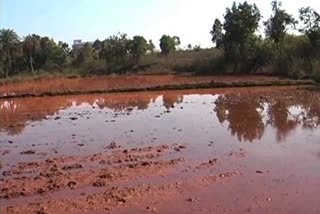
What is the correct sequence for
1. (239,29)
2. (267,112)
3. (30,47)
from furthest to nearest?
(30,47) < (239,29) < (267,112)

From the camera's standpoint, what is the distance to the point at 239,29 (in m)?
44.4

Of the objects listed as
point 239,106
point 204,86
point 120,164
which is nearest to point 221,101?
point 239,106

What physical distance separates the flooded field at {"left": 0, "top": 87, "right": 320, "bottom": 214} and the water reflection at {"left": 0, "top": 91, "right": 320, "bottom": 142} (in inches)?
2.7

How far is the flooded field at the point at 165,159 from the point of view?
800 centimetres

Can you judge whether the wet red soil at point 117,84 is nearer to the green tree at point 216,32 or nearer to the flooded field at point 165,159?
the green tree at point 216,32

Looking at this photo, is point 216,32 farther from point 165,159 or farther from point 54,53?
point 165,159

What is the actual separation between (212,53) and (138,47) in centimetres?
956

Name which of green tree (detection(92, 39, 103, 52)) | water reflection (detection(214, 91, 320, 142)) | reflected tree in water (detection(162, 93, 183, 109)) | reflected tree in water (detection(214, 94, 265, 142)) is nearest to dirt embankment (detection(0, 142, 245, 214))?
reflected tree in water (detection(214, 94, 265, 142))

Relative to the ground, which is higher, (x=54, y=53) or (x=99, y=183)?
(x=54, y=53)

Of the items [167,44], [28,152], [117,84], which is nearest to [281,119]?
[28,152]

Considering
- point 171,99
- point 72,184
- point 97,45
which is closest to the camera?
point 72,184

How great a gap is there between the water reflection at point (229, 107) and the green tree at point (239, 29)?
54.0 feet

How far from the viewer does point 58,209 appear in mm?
7699

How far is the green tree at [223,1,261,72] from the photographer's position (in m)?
44.4
